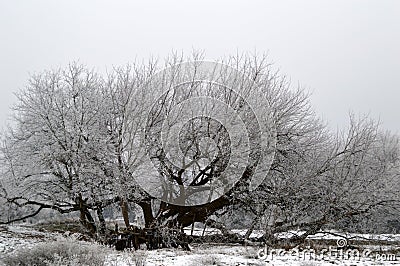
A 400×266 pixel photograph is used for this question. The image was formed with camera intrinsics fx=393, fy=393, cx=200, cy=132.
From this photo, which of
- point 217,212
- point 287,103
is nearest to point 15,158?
point 217,212

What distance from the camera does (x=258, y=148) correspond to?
1288 cm

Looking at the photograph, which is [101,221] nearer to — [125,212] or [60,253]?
[125,212]

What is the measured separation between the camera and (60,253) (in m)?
5.77

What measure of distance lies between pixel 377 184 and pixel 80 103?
1111 cm

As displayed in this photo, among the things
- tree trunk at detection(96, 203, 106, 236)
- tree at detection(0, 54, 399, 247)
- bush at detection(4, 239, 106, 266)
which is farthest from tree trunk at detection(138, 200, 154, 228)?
bush at detection(4, 239, 106, 266)

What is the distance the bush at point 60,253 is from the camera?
5484 mm

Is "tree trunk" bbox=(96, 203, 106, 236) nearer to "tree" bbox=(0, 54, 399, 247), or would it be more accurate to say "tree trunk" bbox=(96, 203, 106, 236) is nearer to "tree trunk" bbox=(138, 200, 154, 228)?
"tree" bbox=(0, 54, 399, 247)

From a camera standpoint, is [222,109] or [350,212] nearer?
[222,109]

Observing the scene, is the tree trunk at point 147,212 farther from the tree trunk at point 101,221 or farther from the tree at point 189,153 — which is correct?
the tree trunk at point 101,221

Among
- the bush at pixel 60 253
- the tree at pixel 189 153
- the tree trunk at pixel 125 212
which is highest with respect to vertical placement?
the tree at pixel 189 153

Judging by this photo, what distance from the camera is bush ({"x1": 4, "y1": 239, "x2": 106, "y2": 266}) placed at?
18.0 feet

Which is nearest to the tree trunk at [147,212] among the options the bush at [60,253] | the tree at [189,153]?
the tree at [189,153]

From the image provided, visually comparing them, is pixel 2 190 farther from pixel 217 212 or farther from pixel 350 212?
pixel 350 212

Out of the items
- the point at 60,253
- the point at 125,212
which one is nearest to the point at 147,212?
the point at 125,212
